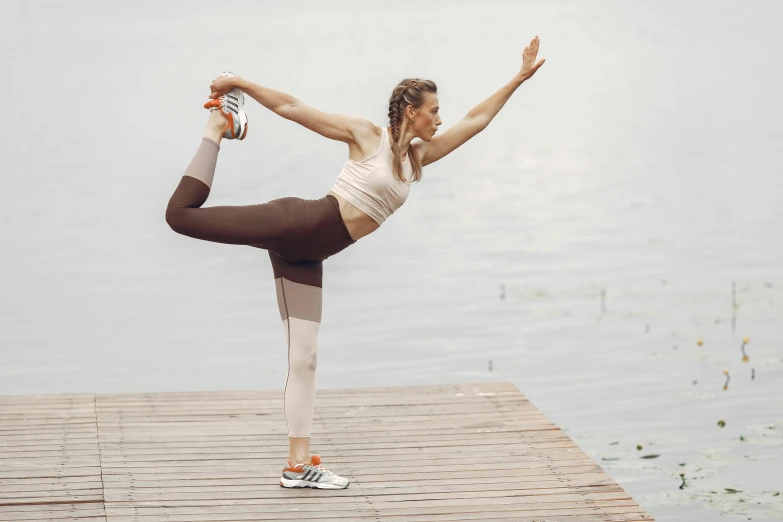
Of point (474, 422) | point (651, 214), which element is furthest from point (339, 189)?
point (651, 214)

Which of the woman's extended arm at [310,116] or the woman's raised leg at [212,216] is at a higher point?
the woman's extended arm at [310,116]

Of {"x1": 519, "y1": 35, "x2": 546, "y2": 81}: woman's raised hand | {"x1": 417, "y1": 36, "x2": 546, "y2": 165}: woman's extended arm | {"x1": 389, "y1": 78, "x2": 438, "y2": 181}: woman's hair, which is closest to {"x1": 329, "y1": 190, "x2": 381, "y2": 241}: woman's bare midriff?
{"x1": 389, "y1": 78, "x2": 438, "y2": 181}: woman's hair

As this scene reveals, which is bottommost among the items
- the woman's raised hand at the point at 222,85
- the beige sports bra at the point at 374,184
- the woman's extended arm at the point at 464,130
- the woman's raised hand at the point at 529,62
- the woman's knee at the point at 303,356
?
the woman's knee at the point at 303,356

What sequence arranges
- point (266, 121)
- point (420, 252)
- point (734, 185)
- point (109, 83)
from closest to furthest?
1. point (420, 252)
2. point (734, 185)
3. point (266, 121)
4. point (109, 83)

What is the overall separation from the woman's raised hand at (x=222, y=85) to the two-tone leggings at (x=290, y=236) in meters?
0.26

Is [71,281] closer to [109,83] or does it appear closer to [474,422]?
[474,422]

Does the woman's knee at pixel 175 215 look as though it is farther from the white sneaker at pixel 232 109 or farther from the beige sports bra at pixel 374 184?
the beige sports bra at pixel 374 184

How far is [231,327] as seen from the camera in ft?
44.9

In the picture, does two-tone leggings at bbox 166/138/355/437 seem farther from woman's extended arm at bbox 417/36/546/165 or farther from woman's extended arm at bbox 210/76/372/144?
woman's extended arm at bbox 417/36/546/165

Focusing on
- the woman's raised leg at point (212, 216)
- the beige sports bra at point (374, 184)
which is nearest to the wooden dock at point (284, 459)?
the woman's raised leg at point (212, 216)

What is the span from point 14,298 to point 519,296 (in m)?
5.71

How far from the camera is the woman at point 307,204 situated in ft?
20.4

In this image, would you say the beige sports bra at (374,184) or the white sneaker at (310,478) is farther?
the white sneaker at (310,478)

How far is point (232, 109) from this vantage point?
6.48m
